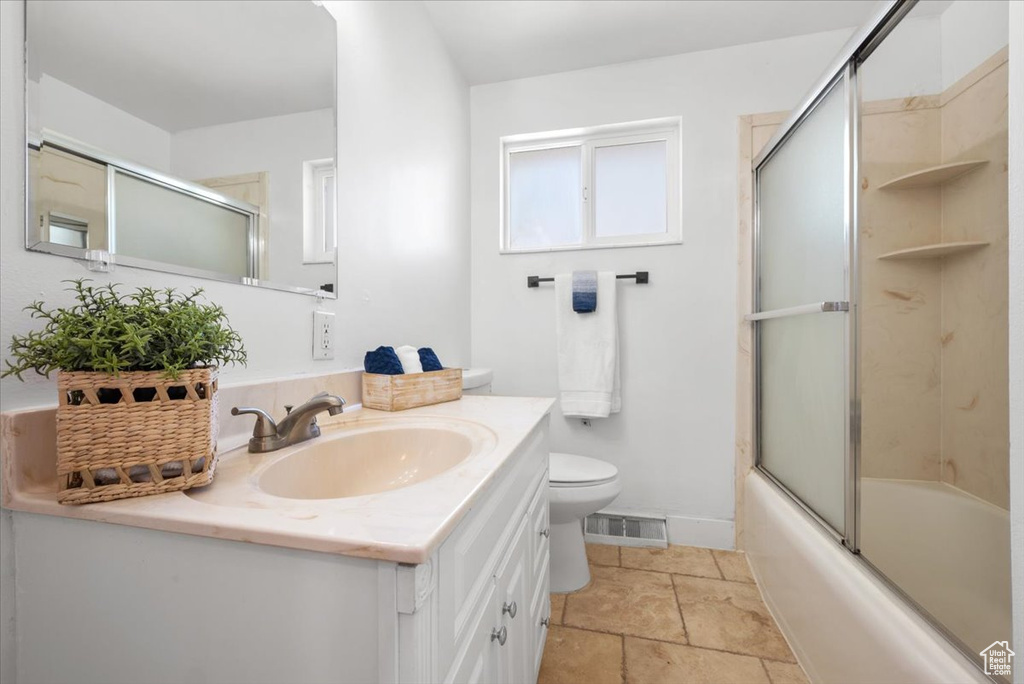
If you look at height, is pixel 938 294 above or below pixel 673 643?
above

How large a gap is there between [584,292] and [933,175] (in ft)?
4.35

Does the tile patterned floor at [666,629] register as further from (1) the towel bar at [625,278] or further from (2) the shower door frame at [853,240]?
(1) the towel bar at [625,278]

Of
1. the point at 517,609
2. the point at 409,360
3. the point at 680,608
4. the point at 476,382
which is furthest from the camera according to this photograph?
the point at 476,382

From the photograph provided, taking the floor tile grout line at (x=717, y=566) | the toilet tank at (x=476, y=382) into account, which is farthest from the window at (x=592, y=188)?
the floor tile grout line at (x=717, y=566)

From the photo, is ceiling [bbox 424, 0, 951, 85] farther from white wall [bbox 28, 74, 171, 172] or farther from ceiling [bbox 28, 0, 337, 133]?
white wall [bbox 28, 74, 171, 172]

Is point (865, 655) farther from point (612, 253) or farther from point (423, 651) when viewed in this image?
point (612, 253)

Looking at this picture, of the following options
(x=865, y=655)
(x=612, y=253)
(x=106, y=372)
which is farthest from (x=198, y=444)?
(x=612, y=253)

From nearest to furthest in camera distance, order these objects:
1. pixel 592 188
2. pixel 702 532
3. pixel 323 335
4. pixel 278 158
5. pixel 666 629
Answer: pixel 278 158 → pixel 323 335 → pixel 666 629 → pixel 702 532 → pixel 592 188

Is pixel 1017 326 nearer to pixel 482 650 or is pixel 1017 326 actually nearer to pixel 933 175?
pixel 482 650

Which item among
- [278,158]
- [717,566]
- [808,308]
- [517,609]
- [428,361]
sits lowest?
[717,566]

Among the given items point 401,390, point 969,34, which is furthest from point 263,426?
point 969,34

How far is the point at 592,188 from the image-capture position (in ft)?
6.90

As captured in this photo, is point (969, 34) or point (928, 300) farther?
point (928, 300)

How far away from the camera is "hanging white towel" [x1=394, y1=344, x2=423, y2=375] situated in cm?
123
